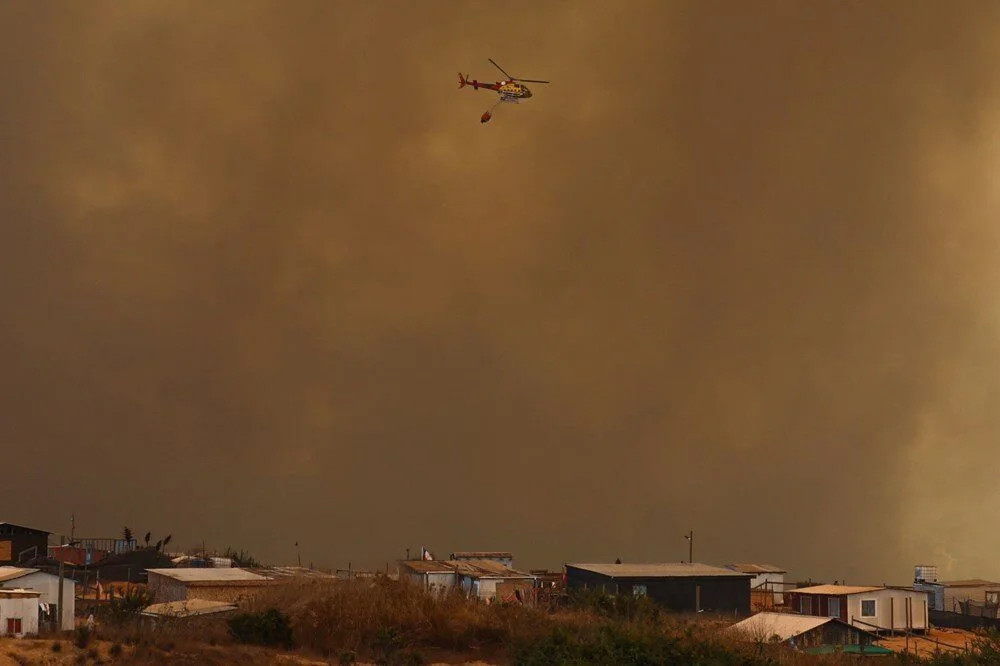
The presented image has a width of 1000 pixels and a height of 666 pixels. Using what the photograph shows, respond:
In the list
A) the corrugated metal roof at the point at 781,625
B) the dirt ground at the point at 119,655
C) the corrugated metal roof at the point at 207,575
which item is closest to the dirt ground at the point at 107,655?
the dirt ground at the point at 119,655

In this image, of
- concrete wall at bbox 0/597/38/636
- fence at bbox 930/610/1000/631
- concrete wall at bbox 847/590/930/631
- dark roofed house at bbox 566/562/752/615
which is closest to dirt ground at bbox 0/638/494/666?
concrete wall at bbox 0/597/38/636

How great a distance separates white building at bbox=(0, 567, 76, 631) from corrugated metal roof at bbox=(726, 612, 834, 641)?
827 inches

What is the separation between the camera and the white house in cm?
4669

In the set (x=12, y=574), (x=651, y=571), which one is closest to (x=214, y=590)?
(x=12, y=574)

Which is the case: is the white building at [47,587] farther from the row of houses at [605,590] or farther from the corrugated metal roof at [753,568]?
the corrugated metal roof at [753,568]

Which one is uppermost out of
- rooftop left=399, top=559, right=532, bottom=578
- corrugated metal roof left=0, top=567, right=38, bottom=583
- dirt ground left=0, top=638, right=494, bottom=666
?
corrugated metal roof left=0, top=567, right=38, bottom=583

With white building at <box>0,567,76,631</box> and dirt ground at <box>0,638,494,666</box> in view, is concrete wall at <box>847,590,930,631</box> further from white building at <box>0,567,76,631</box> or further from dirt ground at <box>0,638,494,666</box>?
white building at <box>0,567,76,631</box>

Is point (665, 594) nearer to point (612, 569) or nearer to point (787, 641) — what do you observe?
point (612, 569)

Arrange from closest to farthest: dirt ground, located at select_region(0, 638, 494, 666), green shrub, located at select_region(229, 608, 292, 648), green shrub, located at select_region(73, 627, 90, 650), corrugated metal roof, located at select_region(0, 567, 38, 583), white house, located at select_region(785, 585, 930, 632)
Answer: dirt ground, located at select_region(0, 638, 494, 666) < green shrub, located at select_region(73, 627, 90, 650) < green shrub, located at select_region(229, 608, 292, 648) < corrugated metal roof, located at select_region(0, 567, 38, 583) < white house, located at select_region(785, 585, 930, 632)

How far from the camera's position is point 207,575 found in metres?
43.1

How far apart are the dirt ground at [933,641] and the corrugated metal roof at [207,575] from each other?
22974 mm

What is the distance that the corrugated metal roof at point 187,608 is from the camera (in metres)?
36.4

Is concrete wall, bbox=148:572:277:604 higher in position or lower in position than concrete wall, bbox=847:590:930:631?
higher

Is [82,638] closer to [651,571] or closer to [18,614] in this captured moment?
[18,614]
